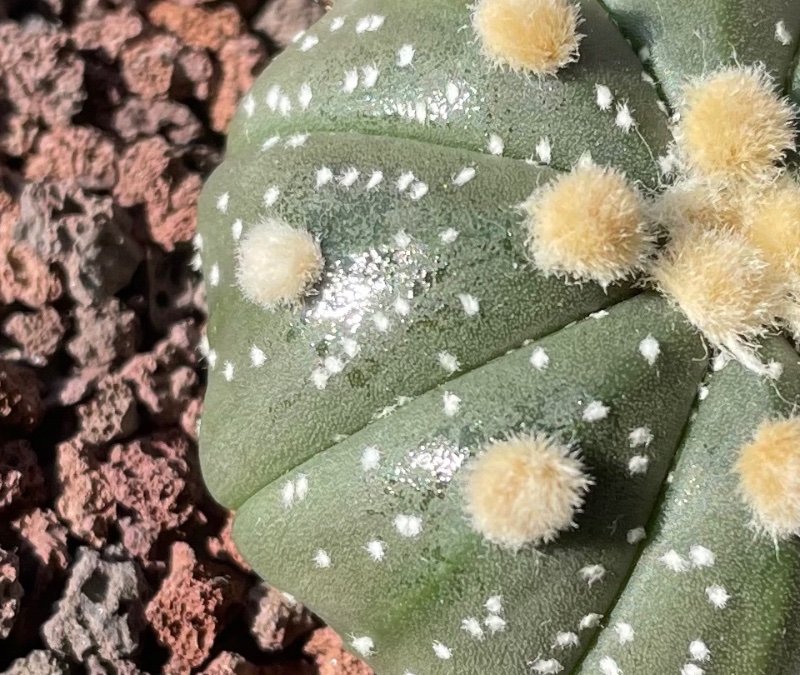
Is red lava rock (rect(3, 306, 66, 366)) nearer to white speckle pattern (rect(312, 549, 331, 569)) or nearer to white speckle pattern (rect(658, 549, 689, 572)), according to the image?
white speckle pattern (rect(312, 549, 331, 569))

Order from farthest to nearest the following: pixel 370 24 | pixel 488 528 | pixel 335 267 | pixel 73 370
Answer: pixel 73 370 → pixel 370 24 → pixel 335 267 → pixel 488 528

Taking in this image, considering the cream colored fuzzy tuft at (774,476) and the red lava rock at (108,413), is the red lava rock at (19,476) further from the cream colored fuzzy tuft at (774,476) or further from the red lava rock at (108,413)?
the cream colored fuzzy tuft at (774,476)

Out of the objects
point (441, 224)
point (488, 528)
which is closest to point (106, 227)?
point (441, 224)

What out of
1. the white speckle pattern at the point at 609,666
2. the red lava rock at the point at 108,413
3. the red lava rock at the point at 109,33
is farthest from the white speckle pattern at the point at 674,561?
the red lava rock at the point at 109,33

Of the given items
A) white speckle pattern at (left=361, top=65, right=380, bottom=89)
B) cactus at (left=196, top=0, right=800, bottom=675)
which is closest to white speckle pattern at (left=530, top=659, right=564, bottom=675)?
cactus at (left=196, top=0, right=800, bottom=675)

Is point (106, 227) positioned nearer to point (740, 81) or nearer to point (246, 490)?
point (246, 490)

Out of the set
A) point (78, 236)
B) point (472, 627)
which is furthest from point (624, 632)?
point (78, 236)
